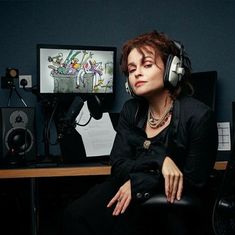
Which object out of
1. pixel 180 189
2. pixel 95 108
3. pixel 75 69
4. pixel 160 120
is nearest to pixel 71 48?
pixel 75 69

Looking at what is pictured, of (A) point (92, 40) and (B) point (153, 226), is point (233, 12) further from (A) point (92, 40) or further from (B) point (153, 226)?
(B) point (153, 226)

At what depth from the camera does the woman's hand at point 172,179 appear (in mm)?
1068

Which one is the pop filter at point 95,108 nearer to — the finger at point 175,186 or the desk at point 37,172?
the desk at point 37,172

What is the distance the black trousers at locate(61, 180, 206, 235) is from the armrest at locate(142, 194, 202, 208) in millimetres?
35

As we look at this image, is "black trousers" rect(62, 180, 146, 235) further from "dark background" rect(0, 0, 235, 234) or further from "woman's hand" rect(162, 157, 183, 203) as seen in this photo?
"dark background" rect(0, 0, 235, 234)

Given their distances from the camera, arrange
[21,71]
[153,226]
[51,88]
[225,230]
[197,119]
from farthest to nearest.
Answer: [21,71] → [51,88] → [197,119] → [153,226] → [225,230]

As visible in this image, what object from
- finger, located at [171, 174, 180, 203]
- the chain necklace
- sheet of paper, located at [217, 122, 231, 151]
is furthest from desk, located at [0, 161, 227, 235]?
sheet of paper, located at [217, 122, 231, 151]

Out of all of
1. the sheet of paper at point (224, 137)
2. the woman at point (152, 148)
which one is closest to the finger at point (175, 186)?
the woman at point (152, 148)

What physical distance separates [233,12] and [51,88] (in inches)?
56.9

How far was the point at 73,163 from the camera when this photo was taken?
188cm

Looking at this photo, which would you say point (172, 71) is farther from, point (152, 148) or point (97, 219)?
point (97, 219)

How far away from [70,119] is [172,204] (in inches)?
42.0

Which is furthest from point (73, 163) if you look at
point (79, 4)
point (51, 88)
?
point (79, 4)

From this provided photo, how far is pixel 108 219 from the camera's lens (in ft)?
4.11
